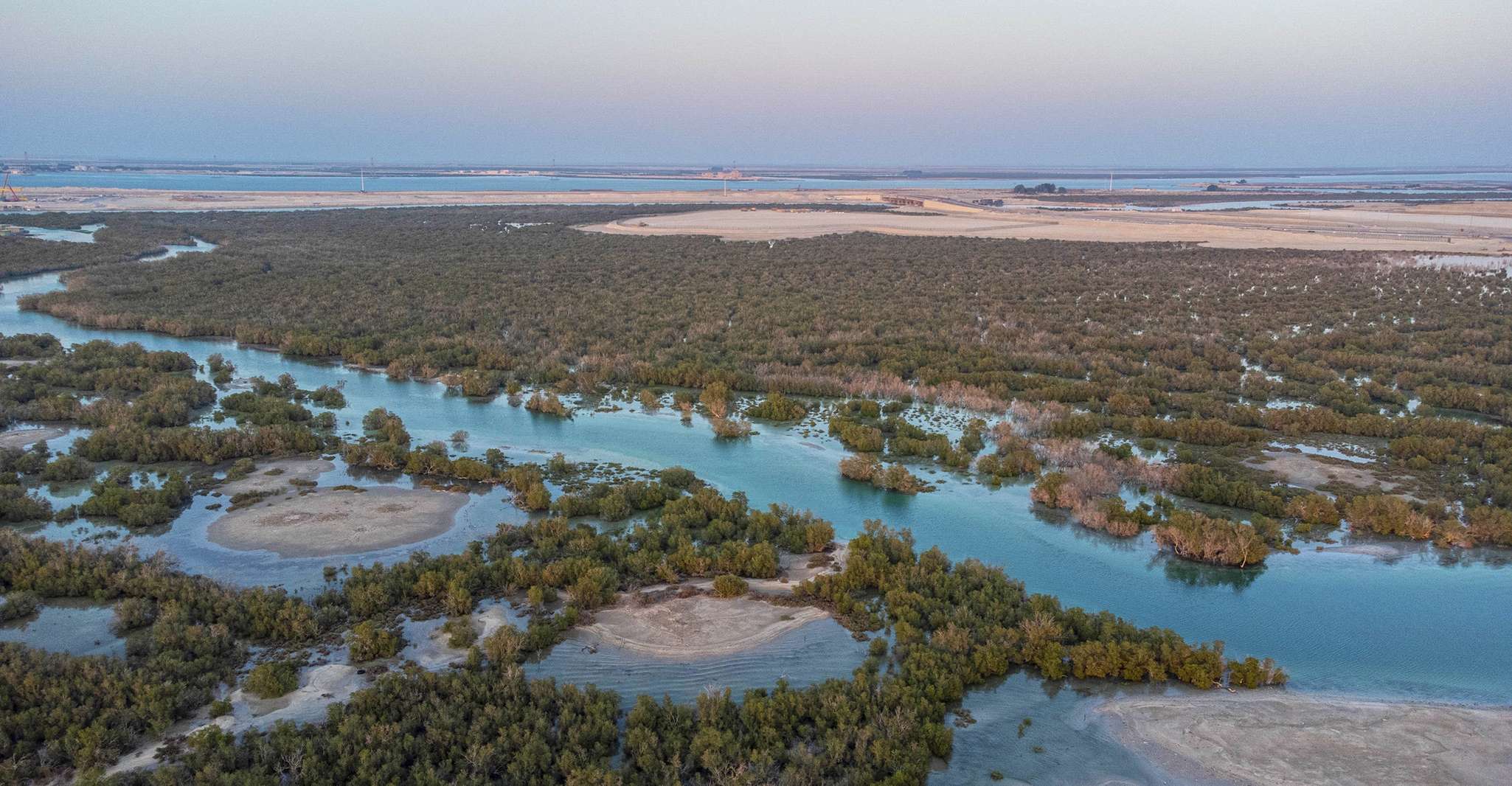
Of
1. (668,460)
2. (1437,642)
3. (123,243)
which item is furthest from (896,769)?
(123,243)

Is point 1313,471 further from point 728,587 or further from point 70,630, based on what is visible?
point 70,630

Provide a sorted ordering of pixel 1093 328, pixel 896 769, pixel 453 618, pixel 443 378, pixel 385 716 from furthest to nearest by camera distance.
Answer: pixel 1093 328, pixel 443 378, pixel 453 618, pixel 385 716, pixel 896 769

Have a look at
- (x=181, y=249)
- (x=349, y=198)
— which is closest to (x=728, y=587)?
(x=181, y=249)

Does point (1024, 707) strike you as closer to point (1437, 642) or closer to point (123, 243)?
point (1437, 642)

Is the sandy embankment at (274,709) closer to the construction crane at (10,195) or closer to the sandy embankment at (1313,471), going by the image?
the sandy embankment at (1313,471)

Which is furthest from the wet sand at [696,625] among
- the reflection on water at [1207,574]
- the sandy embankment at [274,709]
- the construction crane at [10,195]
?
the construction crane at [10,195]

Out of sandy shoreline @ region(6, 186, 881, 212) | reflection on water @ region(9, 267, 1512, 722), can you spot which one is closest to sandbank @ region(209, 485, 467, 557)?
reflection on water @ region(9, 267, 1512, 722)

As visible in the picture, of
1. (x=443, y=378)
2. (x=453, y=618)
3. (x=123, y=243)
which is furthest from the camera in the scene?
(x=123, y=243)
